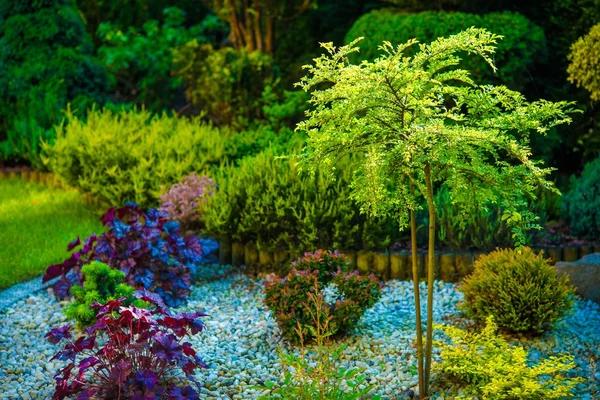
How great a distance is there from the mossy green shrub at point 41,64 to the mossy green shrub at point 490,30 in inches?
155

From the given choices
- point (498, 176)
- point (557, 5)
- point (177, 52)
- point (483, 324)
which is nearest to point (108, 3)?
point (177, 52)

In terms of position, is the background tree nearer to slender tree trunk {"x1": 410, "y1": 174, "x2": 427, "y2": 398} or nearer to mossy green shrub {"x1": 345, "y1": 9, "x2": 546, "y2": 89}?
mossy green shrub {"x1": 345, "y1": 9, "x2": 546, "y2": 89}

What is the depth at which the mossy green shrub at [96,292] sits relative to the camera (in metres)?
5.24

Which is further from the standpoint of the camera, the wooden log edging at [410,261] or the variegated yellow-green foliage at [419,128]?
the wooden log edging at [410,261]

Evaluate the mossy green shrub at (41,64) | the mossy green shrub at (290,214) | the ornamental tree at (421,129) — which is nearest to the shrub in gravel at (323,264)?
the mossy green shrub at (290,214)

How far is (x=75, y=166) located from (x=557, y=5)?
5951mm

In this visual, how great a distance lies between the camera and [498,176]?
3.91 metres

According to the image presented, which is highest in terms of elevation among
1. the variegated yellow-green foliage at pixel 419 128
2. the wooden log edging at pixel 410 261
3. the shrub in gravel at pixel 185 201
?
the variegated yellow-green foliage at pixel 419 128

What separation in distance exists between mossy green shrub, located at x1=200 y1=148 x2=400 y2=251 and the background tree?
531 cm

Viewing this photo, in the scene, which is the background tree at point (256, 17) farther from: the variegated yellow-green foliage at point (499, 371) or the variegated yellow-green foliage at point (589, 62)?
the variegated yellow-green foliage at point (499, 371)

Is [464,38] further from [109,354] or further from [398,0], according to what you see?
[398,0]

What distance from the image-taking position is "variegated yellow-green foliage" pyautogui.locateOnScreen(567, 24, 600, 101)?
7676 mm

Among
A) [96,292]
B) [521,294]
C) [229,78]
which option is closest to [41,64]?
[229,78]

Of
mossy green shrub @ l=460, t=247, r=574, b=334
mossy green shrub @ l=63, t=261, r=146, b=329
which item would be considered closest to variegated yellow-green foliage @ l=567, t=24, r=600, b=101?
mossy green shrub @ l=460, t=247, r=574, b=334
